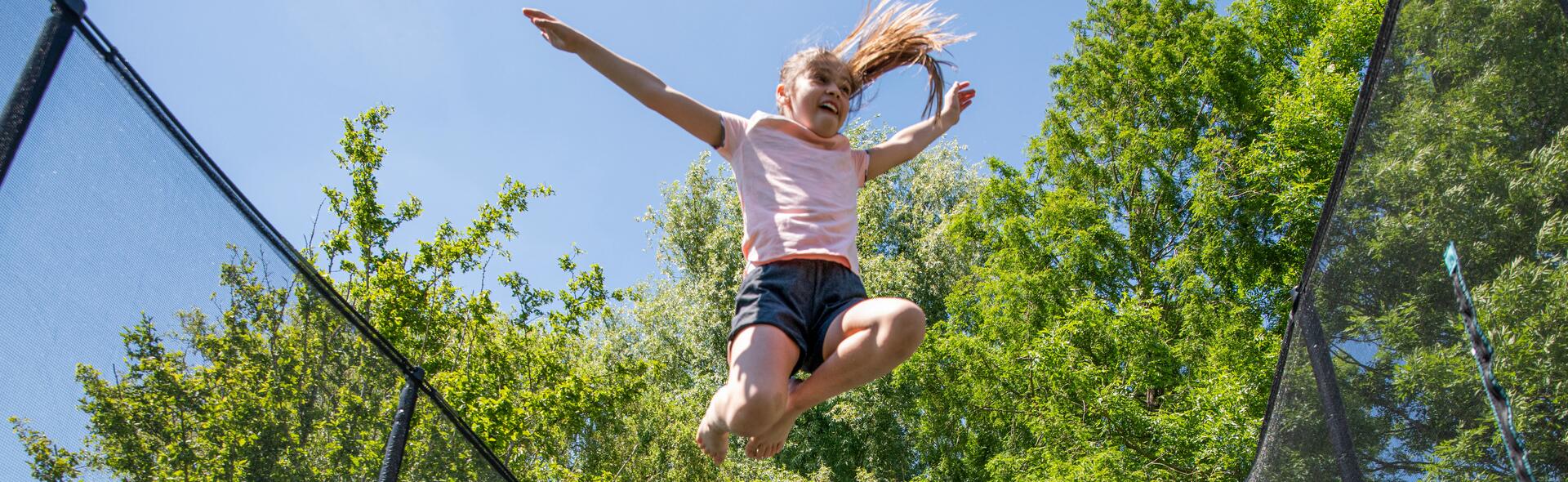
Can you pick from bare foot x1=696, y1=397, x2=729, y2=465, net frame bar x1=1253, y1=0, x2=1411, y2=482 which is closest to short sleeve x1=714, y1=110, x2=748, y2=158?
bare foot x1=696, y1=397, x2=729, y2=465

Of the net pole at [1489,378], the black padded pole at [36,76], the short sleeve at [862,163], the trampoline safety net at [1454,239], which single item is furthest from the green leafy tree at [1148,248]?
the black padded pole at [36,76]

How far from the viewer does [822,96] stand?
248 centimetres

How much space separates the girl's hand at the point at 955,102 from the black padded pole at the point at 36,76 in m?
1.79

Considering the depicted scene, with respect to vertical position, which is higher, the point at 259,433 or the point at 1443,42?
the point at 1443,42

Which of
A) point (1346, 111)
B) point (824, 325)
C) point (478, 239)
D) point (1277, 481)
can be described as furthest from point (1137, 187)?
point (824, 325)

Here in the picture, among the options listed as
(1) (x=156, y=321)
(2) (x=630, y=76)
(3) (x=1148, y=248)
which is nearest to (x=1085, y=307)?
(3) (x=1148, y=248)

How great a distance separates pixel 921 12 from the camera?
2789mm

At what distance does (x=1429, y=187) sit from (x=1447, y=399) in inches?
12.5

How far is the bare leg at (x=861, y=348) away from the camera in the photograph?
2.00 m

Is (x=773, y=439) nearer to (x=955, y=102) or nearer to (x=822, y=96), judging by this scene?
(x=822, y=96)

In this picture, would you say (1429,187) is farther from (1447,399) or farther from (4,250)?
(4,250)

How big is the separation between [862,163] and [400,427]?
116 cm

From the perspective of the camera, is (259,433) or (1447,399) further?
(259,433)

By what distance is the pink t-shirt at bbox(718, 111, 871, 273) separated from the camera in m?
2.28
